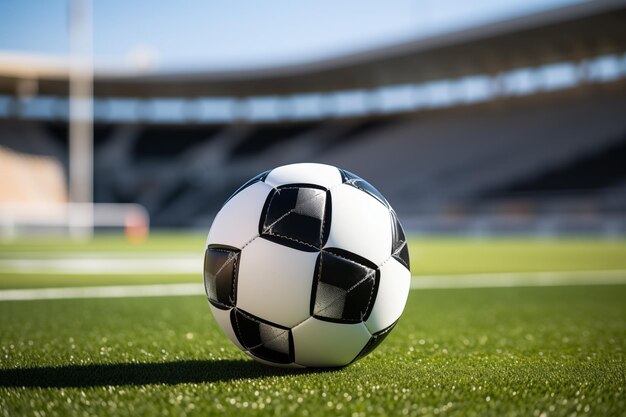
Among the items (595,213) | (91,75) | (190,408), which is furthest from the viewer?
(91,75)

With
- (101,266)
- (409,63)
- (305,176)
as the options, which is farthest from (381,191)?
(305,176)

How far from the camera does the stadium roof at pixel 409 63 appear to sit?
25.4 m

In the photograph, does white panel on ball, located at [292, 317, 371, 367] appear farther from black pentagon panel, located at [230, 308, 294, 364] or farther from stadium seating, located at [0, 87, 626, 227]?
stadium seating, located at [0, 87, 626, 227]

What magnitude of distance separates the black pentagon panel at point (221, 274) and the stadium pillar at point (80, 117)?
22.6 meters

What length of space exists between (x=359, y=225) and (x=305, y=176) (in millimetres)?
337

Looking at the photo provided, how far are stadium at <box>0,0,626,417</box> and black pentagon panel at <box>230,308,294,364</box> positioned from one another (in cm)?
9

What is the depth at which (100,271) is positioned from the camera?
8.90 m

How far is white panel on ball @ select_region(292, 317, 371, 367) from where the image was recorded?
8.21 feet

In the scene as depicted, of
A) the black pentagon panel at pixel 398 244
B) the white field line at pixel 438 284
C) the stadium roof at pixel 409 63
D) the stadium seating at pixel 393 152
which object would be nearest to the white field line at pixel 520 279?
the white field line at pixel 438 284

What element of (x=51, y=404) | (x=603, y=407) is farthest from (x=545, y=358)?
(x=51, y=404)

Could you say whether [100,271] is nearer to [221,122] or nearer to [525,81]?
[525,81]

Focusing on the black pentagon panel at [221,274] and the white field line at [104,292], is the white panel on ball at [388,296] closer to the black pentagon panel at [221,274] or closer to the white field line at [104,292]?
the black pentagon panel at [221,274]

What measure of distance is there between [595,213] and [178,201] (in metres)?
22.9

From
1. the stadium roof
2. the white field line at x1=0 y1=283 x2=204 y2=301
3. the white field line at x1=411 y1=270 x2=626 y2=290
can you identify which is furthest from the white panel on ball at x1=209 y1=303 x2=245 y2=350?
the stadium roof
